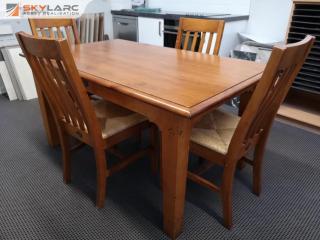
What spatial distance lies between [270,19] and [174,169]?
93.4 inches

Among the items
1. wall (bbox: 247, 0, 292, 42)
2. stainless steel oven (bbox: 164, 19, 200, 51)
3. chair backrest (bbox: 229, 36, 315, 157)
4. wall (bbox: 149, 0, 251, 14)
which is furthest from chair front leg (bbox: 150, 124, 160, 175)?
wall (bbox: 149, 0, 251, 14)

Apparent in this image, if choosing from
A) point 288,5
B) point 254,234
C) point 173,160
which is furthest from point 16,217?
point 288,5

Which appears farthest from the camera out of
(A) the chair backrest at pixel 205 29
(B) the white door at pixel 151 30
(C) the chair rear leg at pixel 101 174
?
(B) the white door at pixel 151 30

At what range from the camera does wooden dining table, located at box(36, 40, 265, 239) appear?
3.34ft

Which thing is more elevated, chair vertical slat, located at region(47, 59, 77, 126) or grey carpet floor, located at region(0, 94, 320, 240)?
chair vertical slat, located at region(47, 59, 77, 126)

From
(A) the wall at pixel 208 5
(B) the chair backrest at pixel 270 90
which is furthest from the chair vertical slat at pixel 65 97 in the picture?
(A) the wall at pixel 208 5

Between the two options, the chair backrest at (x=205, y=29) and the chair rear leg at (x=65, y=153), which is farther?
the chair backrest at (x=205, y=29)

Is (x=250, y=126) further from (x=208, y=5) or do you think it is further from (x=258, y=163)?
(x=208, y=5)

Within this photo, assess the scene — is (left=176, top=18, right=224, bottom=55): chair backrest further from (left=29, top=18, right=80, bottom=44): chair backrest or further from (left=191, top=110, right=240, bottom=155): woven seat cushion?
(left=29, top=18, right=80, bottom=44): chair backrest

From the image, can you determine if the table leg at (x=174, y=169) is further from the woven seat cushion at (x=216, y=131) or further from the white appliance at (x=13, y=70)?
the white appliance at (x=13, y=70)

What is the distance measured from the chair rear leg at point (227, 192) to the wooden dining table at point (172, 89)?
0.21 m

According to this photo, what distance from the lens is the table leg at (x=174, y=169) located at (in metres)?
1.02

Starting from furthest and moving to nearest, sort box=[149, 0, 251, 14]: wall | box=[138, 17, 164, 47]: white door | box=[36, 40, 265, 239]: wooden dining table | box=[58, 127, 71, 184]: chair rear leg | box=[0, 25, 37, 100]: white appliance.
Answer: box=[138, 17, 164, 47]: white door
box=[149, 0, 251, 14]: wall
box=[0, 25, 37, 100]: white appliance
box=[58, 127, 71, 184]: chair rear leg
box=[36, 40, 265, 239]: wooden dining table

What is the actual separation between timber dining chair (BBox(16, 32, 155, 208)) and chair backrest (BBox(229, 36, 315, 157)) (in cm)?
59
